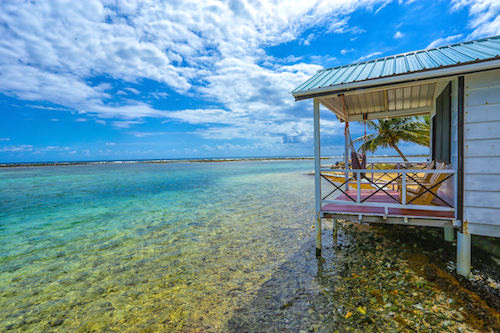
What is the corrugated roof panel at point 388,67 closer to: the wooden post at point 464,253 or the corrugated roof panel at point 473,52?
the corrugated roof panel at point 473,52

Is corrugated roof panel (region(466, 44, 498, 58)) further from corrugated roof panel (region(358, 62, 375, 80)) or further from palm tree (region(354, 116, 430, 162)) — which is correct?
palm tree (region(354, 116, 430, 162))

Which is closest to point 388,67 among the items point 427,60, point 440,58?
point 427,60

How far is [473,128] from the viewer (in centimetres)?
414

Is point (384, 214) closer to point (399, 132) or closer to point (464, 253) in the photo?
point (464, 253)

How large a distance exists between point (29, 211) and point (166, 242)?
10.9m

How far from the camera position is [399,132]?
2178cm

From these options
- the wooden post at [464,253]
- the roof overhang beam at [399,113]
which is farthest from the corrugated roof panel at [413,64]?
the wooden post at [464,253]

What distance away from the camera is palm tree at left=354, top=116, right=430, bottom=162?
2073 cm

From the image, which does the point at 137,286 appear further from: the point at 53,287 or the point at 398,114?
the point at 398,114

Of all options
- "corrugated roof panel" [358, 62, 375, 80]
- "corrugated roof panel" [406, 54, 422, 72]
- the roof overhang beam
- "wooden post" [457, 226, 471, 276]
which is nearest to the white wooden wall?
"wooden post" [457, 226, 471, 276]

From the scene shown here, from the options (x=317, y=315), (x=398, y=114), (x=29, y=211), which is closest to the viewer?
(x=317, y=315)

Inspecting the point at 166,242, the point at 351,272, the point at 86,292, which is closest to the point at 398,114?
the point at 351,272

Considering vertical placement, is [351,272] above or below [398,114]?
below

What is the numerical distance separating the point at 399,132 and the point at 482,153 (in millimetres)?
20512
